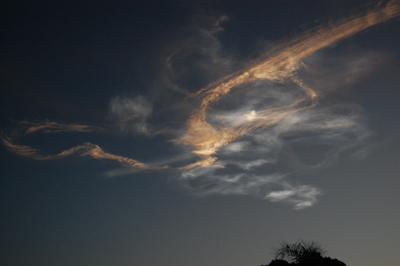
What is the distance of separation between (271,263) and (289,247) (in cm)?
205

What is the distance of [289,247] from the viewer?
2417cm

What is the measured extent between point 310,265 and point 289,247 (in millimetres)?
2122

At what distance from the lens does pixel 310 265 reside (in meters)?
22.5

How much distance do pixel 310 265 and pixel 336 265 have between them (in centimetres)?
194

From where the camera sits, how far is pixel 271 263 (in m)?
23.5

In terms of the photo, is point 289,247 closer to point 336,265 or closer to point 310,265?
point 310,265

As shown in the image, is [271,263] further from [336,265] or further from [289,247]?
[336,265]

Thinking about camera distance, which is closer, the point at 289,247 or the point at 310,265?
the point at 310,265

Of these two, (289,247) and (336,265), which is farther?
(289,247)

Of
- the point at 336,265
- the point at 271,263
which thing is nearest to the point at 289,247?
the point at 271,263

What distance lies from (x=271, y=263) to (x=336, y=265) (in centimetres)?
486

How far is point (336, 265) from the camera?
73.4 ft

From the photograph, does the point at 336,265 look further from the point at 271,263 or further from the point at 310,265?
the point at 271,263

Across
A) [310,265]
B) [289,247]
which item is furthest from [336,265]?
[289,247]
